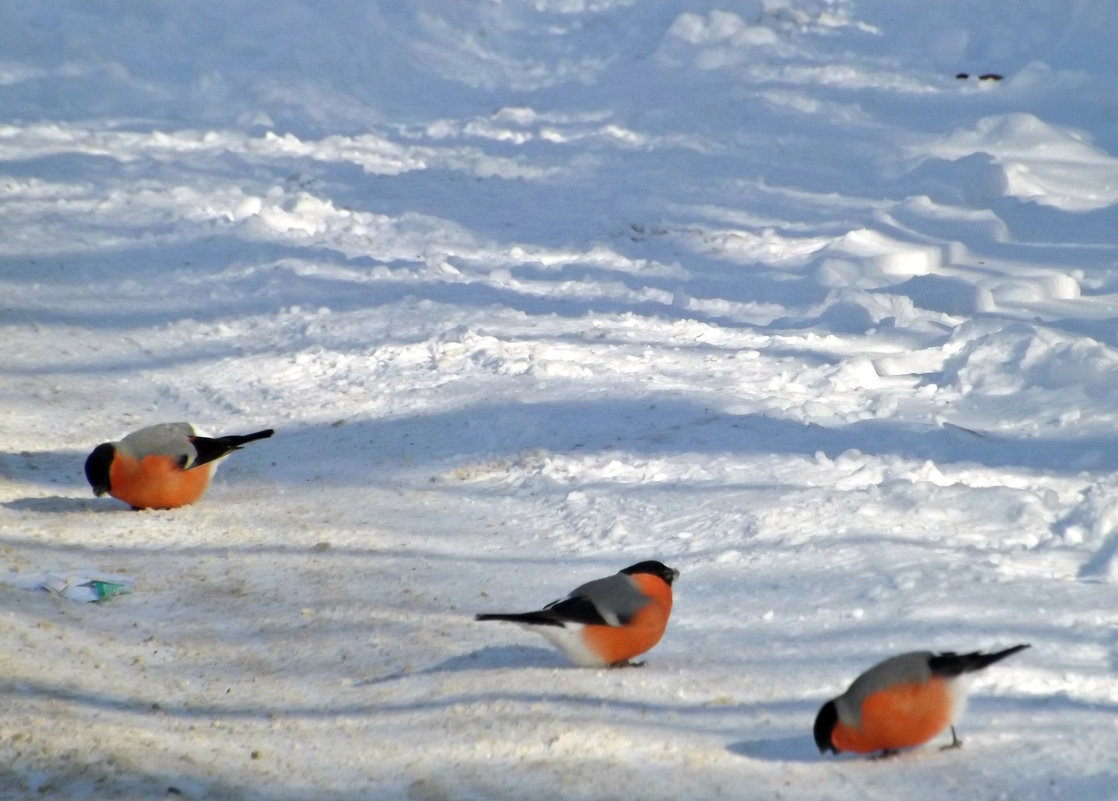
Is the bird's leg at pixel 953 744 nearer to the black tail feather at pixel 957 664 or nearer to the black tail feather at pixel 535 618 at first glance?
the black tail feather at pixel 957 664

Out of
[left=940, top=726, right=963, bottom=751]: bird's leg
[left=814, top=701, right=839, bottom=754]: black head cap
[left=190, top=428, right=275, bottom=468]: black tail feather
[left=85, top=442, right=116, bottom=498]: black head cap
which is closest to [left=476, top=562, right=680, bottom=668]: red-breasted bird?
[left=814, top=701, right=839, bottom=754]: black head cap

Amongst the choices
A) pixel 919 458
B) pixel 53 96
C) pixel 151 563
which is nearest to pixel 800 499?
pixel 919 458

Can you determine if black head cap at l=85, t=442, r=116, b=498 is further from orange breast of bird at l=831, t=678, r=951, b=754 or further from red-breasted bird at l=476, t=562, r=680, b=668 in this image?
orange breast of bird at l=831, t=678, r=951, b=754

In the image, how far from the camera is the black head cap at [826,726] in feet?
11.2

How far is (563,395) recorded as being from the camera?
21.4ft

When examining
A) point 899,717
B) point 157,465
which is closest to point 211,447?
point 157,465

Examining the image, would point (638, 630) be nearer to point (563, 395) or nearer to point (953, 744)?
point (953, 744)

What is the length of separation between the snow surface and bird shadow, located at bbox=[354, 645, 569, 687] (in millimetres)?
18

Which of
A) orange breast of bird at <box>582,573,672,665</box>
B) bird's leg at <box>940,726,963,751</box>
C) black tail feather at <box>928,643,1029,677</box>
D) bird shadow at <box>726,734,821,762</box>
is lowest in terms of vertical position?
bird shadow at <box>726,734,821,762</box>

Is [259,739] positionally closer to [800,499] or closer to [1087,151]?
[800,499]

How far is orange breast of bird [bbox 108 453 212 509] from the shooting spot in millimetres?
5531

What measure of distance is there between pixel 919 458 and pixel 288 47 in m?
10.3

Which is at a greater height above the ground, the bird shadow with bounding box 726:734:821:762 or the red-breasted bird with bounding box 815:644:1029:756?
the red-breasted bird with bounding box 815:644:1029:756

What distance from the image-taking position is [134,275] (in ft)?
28.5
